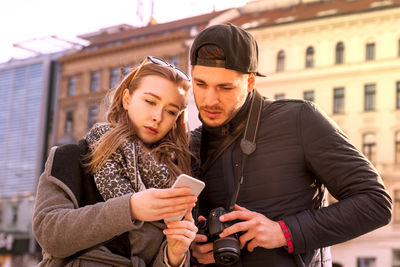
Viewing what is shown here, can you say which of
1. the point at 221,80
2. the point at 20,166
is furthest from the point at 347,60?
the point at 221,80

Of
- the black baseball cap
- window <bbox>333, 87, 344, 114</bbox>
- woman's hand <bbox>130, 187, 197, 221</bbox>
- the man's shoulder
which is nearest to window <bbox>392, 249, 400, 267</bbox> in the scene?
window <bbox>333, 87, 344, 114</bbox>

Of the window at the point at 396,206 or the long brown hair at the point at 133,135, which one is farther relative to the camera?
the window at the point at 396,206

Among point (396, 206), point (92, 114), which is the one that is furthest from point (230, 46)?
point (92, 114)

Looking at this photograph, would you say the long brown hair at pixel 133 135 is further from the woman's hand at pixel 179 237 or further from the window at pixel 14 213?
the window at pixel 14 213

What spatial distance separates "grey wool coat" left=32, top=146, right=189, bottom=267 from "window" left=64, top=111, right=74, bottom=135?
69.1ft

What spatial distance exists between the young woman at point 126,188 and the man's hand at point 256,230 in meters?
0.19

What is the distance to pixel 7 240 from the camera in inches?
879

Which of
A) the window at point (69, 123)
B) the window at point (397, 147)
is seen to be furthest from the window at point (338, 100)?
the window at point (69, 123)

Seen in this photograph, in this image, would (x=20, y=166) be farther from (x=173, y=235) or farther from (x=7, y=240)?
(x=173, y=235)

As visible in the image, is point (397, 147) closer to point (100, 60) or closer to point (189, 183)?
point (100, 60)

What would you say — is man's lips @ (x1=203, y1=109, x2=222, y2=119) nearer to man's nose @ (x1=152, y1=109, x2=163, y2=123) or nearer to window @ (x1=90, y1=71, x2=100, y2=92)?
man's nose @ (x1=152, y1=109, x2=163, y2=123)

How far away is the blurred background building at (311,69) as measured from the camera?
15.6 metres

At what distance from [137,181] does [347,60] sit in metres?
16.1

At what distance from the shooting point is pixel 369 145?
16.0 meters
